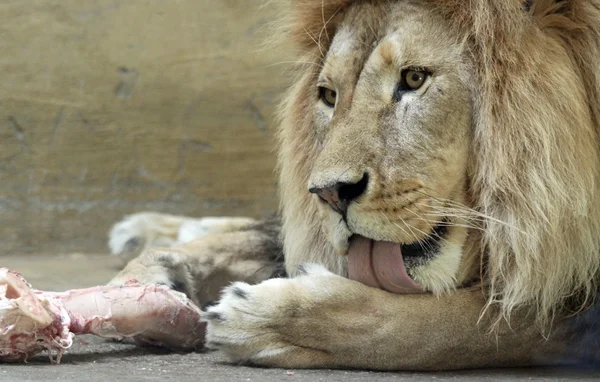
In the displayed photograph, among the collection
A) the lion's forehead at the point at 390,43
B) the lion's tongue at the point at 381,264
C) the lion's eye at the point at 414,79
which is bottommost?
the lion's tongue at the point at 381,264

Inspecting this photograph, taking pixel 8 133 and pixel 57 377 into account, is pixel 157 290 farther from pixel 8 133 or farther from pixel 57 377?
pixel 8 133

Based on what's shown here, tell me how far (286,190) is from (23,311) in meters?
0.94

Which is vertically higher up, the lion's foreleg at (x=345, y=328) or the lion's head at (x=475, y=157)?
the lion's head at (x=475, y=157)

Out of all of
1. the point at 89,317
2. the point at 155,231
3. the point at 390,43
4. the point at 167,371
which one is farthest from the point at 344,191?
the point at 155,231

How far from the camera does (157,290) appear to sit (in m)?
2.77

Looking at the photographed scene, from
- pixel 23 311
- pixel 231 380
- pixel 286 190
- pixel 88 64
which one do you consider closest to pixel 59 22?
pixel 88 64

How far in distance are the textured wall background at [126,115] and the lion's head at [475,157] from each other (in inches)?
75.3

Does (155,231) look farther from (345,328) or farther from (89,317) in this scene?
(345,328)

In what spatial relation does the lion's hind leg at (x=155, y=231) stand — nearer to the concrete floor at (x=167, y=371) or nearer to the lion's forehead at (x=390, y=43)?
the concrete floor at (x=167, y=371)

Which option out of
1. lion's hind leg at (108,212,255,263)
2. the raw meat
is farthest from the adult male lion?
lion's hind leg at (108,212,255,263)

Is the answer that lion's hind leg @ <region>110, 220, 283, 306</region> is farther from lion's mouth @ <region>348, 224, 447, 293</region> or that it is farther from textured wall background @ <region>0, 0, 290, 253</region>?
textured wall background @ <region>0, 0, 290, 253</region>

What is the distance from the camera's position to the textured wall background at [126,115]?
455cm

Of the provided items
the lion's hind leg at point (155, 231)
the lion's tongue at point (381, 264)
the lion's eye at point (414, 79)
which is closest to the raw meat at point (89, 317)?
the lion's tongue at point (381, 264)

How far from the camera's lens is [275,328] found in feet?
8.10
